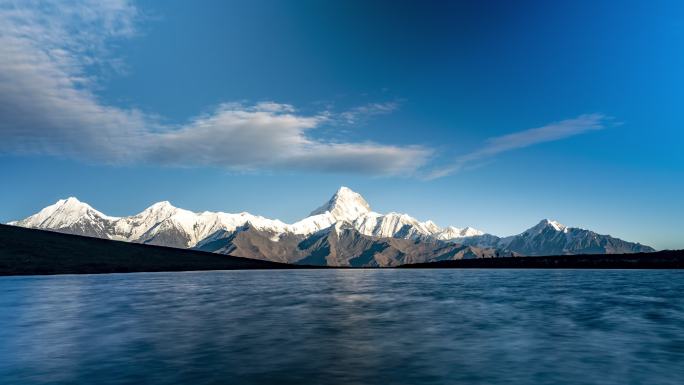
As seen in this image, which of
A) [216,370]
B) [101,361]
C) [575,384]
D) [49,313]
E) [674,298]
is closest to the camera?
[575,384]

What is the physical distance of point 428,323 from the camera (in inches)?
1375

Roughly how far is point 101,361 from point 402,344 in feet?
47.6

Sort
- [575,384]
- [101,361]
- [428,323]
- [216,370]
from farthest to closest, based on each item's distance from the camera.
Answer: [428,323], [101,361], [216,370], [575,384]

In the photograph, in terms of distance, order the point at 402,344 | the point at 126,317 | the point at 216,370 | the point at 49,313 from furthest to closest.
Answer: the point at 49,313 < the point at 126,317 < the point at 402,344 < the point at 216,370

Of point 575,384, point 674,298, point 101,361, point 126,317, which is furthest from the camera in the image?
point 674,298

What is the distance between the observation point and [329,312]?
43656 millimetres

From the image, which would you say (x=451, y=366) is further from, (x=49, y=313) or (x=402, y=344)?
(x=49, y=313)

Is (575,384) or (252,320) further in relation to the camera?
(252,320)

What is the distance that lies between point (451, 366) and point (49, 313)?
36859 millimetres

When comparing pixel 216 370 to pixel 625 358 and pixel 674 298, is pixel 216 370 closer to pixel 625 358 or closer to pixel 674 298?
pixel 625 358

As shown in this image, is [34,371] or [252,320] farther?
[252,320]

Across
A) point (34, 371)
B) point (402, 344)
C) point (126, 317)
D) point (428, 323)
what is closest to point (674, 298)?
point (428, 323)

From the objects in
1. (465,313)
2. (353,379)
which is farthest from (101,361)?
(465,313)

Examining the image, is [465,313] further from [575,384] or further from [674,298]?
[674,298]
